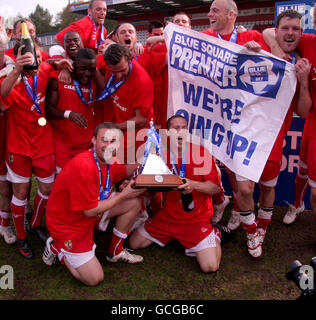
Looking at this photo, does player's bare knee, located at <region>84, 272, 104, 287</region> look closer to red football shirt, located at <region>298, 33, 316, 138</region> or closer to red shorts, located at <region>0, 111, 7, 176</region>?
red shorts, located at <region>0, 111, 7, 176</region>

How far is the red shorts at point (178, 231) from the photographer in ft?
11.2

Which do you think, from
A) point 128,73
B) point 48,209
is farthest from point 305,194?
point 48,209

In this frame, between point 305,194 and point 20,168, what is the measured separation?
347 centimetres

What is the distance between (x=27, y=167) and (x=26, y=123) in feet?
1.46

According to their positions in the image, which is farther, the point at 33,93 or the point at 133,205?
the point at 133,205

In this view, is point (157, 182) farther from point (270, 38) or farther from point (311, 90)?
point (270, 38)

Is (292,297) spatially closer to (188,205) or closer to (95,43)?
(188,205)

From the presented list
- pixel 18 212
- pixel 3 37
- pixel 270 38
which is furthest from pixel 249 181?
pixel 3 37

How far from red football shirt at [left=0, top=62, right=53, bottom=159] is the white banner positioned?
1.39 metres

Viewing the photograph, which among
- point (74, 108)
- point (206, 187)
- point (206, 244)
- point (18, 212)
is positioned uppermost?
point (74, 108)

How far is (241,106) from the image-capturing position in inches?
127

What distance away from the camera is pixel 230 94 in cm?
330

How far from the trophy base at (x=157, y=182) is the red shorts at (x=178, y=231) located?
720 mm

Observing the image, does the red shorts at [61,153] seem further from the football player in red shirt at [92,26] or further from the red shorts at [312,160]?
the red shorts at [312,160]
